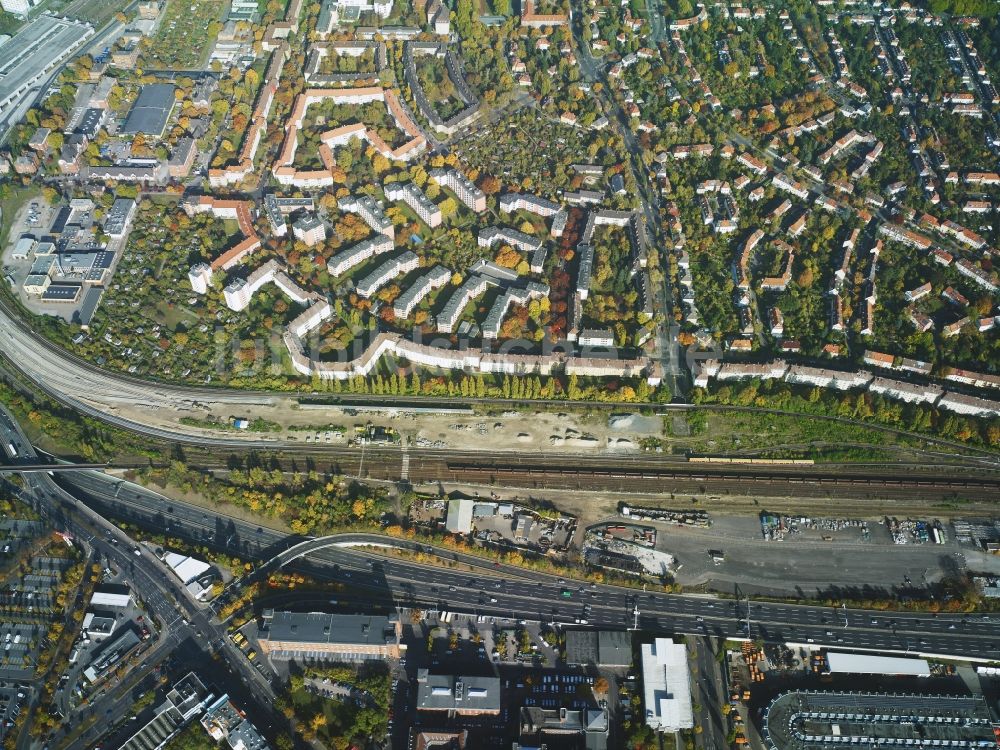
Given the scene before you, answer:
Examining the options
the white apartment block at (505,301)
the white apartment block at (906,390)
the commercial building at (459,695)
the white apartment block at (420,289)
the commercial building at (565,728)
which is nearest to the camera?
Result: the commercial building at (565,728)

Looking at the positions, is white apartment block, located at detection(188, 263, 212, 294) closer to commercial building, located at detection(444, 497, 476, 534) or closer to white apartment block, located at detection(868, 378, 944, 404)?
commercial building, located at detection(444, 497, 476, 534)

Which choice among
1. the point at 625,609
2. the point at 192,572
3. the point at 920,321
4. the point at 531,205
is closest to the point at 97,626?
the point at 192,572

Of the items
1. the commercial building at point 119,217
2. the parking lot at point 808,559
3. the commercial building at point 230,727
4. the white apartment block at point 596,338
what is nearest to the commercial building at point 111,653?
the commercial building at point 230,727

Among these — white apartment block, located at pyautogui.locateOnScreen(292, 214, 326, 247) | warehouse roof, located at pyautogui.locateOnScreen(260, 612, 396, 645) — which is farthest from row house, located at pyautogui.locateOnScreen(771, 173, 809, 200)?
warehouse roof, located at pyautogui.locateOnScreen(260, 612, 396, 645)

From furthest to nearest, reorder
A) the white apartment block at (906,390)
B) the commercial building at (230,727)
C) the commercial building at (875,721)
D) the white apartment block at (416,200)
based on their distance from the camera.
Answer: the white apartment block at (416,200), the white apartment block at (906,390), the commercial building at (875,721), the commercial building at (230,727)

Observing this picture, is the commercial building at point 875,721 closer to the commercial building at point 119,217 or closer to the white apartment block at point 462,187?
the white apartment block at point 462,187

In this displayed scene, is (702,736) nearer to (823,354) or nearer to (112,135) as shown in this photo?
(823,354)

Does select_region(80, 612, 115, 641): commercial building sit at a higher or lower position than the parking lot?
higher

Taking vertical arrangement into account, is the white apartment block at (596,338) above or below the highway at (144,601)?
above
